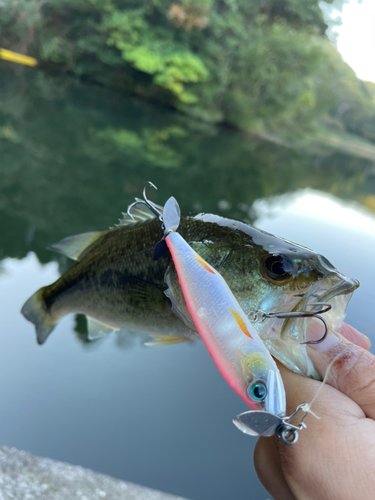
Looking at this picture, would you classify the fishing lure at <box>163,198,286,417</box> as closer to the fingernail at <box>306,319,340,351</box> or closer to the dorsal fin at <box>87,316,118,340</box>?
the fingernail at <box>306,319,340,351</box>

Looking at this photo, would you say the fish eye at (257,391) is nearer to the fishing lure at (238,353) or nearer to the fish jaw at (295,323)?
the fishing lure at (238,353)

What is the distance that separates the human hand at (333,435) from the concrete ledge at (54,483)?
106cm

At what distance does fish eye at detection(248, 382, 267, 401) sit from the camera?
620mm

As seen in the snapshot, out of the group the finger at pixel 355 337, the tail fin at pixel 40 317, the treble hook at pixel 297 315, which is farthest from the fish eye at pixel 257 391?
the tail fin at pixel 40 317

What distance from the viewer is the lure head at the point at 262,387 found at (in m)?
0.62

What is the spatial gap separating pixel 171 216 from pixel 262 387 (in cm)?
53

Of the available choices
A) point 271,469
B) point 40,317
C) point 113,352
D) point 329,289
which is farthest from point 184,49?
point 271,469

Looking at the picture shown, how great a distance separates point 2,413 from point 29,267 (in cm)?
160

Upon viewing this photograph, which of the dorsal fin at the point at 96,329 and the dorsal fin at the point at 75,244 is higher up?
the dorsal fin at the point at 75,244

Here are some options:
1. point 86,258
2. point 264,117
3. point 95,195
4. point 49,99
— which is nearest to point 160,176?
point 95,195

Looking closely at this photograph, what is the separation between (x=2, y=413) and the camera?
2.17 m

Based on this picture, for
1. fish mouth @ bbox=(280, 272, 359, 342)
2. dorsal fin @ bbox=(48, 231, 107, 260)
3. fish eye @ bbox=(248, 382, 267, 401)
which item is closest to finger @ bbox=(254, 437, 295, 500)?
fish mouth @ bbox=(280, 272, 359, 342)

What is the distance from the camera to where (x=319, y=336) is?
39.4 inches

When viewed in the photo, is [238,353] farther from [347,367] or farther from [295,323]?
[347,367]
